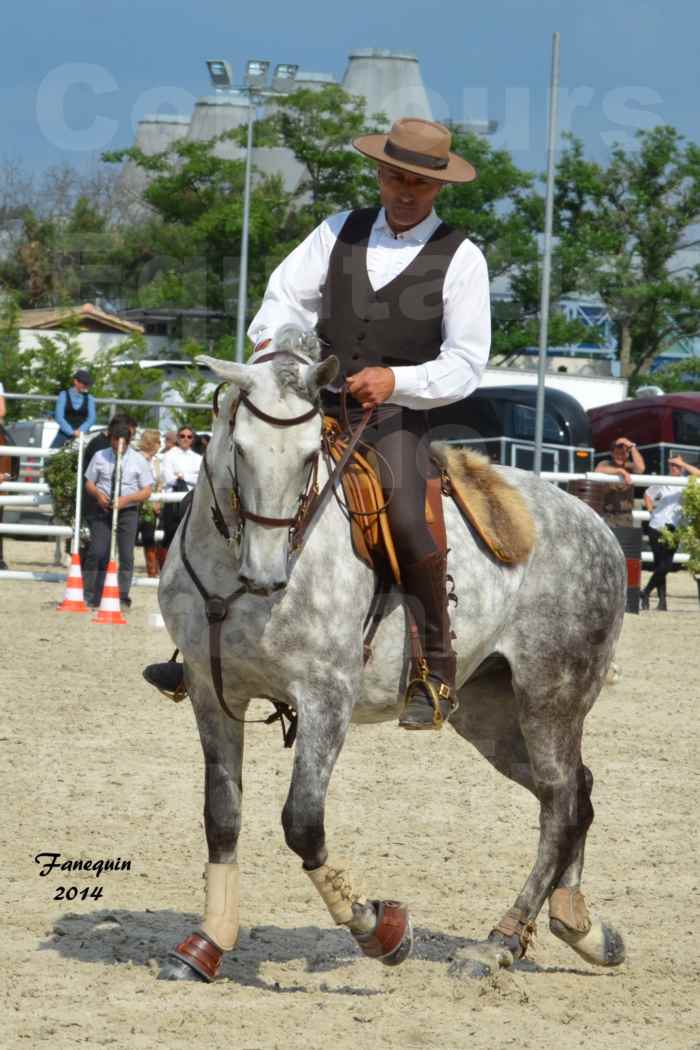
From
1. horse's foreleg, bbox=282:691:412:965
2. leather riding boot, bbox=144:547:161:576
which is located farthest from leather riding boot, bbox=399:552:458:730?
leather riding boot, bbox=144:547:161:576

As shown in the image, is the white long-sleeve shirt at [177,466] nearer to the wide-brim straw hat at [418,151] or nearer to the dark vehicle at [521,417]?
the dark vehicle at [521,417]

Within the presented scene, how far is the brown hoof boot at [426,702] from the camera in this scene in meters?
5.48

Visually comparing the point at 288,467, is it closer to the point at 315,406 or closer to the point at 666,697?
the point at 315,406

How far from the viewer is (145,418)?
2639 centimetres

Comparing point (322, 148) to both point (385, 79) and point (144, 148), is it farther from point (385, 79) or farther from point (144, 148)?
point (385, 79)

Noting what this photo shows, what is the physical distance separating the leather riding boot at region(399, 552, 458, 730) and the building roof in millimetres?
31922

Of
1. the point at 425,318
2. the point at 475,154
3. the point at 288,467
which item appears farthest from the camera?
the point at 475,154

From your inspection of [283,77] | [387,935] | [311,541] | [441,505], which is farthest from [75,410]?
[387,935]

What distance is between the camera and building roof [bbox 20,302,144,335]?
38028mm

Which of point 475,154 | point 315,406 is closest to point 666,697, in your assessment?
point 315,406

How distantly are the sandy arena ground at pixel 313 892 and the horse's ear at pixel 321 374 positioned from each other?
201 centimetres

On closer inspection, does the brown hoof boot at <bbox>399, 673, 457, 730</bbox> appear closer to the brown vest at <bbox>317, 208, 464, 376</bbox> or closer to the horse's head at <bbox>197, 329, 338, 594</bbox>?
the horse's head at <bbox>197, 329, 338, 594</bbox>

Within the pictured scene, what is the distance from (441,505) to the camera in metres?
5.69

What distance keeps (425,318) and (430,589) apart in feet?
3.29
